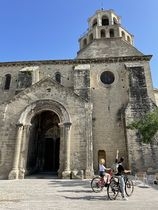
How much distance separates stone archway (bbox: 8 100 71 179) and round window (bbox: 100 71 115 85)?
7.37 m

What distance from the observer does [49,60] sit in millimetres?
21969

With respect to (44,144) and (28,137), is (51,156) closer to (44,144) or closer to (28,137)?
(44,144)

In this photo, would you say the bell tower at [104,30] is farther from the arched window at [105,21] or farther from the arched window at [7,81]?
the arched window at [7,81]

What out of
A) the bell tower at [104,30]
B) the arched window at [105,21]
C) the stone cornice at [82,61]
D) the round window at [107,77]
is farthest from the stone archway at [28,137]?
the arched window at [105,21]

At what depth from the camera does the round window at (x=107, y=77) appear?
20.7 meters

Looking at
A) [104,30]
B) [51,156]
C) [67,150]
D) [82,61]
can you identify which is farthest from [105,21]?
[67,150]

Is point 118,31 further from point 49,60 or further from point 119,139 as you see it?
point 119,139

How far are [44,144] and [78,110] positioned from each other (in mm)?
5758

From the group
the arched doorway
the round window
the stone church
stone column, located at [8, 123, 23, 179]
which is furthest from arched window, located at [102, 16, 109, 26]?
stone column, located at [8, 123, 23, 179]

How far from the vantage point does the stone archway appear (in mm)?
13666

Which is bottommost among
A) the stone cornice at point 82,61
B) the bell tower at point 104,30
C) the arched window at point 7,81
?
the arched window at point 7,81

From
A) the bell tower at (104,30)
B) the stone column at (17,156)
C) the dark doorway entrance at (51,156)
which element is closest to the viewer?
the stone column at (17,156)

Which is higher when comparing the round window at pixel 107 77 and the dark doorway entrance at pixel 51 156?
the round window at pixel 107 77

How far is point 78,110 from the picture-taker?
1522cm
